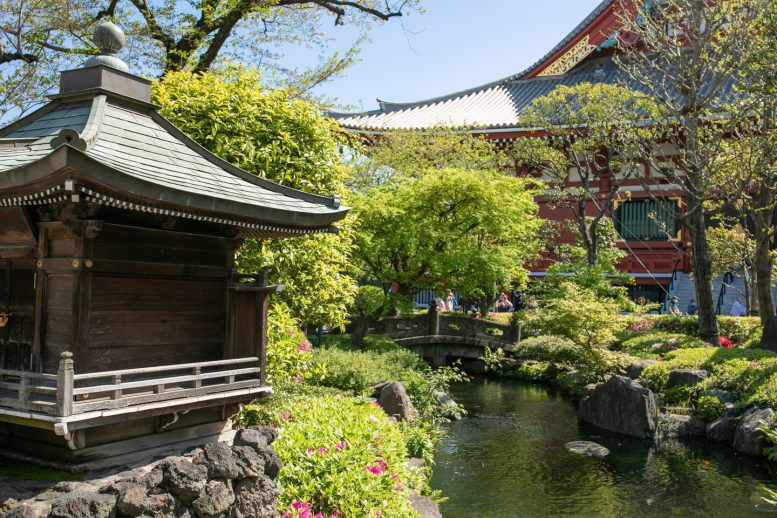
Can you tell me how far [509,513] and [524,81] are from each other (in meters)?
27.3

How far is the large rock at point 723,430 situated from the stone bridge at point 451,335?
9.87 meters

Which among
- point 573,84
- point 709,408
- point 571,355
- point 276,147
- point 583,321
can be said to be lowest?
point 709,408

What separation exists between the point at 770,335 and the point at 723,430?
4.42 metres

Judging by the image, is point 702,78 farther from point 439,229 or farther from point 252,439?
point 252,439

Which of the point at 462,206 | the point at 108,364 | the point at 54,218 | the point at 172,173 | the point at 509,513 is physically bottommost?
the point at 509,513

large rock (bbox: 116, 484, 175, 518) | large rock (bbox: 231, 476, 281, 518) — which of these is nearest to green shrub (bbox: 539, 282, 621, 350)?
large rock (bbox: 231, 476, 281, 518)

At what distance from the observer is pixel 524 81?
34.1 m

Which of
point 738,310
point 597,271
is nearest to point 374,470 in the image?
point 597,271

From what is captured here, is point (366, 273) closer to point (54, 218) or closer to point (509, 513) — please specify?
point (509, 513)

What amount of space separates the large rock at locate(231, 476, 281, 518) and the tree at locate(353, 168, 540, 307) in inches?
450

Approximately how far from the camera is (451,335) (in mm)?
23812

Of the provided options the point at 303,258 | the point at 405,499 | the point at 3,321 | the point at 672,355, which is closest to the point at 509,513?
the point at 405,499

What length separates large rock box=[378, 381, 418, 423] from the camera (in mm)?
12141

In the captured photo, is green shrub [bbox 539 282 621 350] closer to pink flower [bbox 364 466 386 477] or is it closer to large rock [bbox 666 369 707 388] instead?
large rock [bbox 666 369 707 388]
